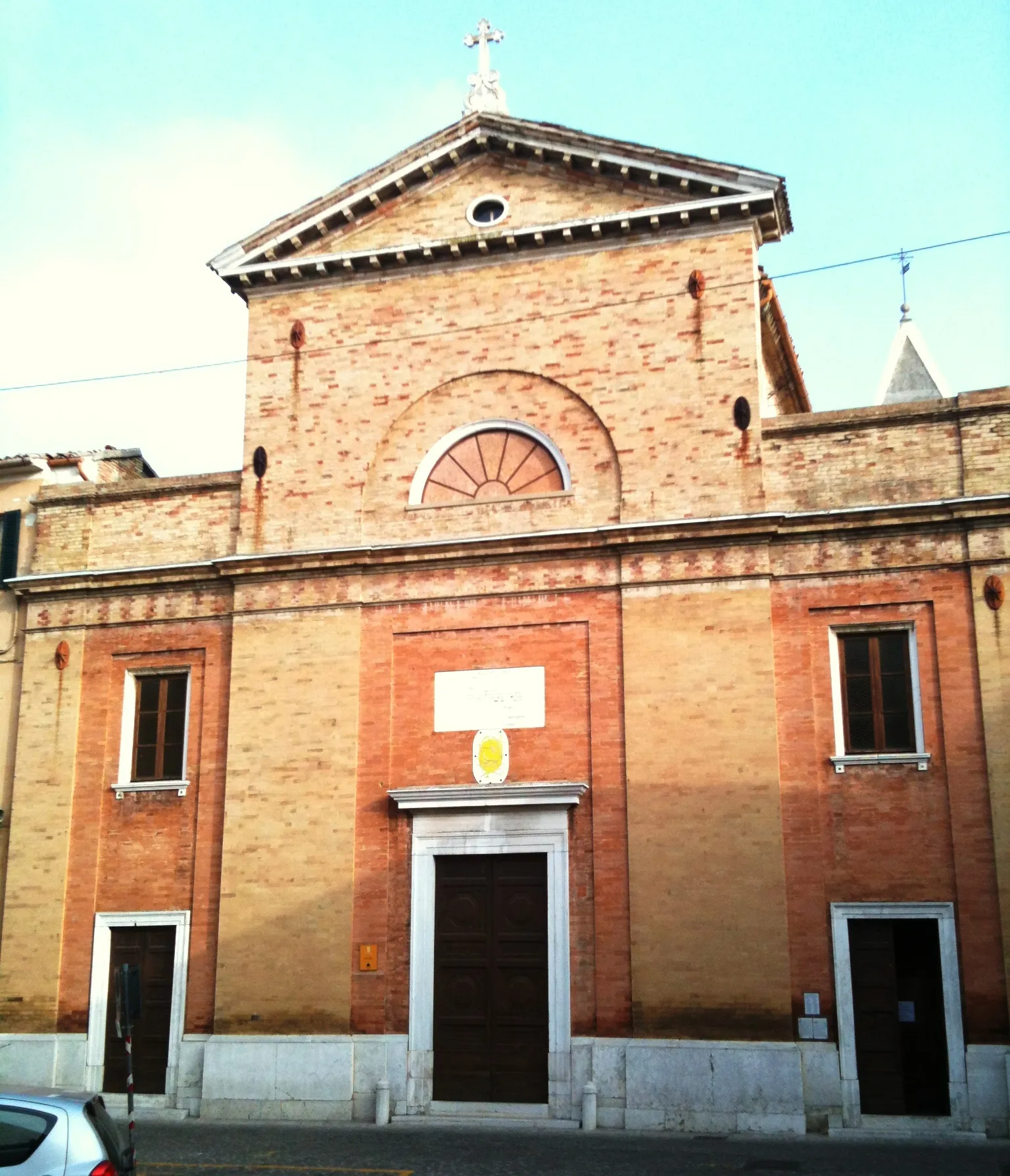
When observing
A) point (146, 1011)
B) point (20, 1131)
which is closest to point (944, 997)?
point (146, 1011)

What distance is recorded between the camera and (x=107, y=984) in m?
18.9

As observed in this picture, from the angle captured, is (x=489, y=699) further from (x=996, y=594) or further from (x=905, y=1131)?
(x=905, y=1131)

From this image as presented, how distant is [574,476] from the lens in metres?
18.6

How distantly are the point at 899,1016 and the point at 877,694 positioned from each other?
378 cm

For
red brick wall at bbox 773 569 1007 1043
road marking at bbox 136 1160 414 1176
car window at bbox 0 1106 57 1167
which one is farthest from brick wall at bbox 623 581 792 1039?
car window at bbox 0 1106 57 1167

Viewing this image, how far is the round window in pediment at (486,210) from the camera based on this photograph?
19.6m

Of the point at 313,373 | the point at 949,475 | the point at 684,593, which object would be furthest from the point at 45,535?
the point at 949,475

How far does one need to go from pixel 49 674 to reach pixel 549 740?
760cm

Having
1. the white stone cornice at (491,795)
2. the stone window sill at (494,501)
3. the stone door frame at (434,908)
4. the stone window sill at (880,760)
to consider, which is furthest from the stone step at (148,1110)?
the stone window sill at (880,760)

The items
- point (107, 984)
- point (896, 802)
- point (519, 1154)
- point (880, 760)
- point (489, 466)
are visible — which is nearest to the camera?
point (519, 1154)

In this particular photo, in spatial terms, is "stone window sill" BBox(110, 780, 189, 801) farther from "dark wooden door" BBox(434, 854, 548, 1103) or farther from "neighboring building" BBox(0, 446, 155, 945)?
"dark wooden door" BBox(434, 854, 548, 1103)

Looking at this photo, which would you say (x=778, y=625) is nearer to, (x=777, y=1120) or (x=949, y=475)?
(x=949, y=475)

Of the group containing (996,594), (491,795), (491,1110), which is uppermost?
(996,594)

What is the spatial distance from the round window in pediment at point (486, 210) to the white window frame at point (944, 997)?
33.8 feet
